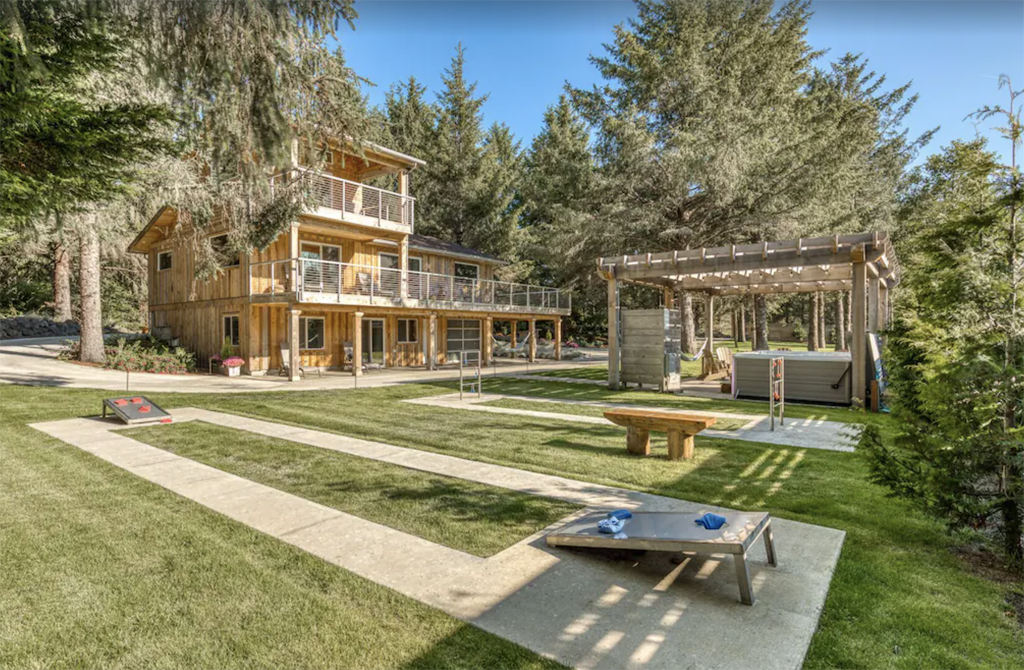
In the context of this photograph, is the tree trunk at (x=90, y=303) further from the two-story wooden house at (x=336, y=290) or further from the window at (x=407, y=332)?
the window at (x=407, y=332)

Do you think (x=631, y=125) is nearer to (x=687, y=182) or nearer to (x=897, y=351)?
(x=687, y=182)

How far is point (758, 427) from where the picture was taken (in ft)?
28.4

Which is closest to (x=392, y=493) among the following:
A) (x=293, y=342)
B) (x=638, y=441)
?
(x=638, y=441)

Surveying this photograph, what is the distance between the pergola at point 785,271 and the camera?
1052cm

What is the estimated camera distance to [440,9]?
725 cm

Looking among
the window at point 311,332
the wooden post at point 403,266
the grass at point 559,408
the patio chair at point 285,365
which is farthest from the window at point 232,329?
the grass at point 559,408

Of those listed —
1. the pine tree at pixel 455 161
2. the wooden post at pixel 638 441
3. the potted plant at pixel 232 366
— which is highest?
the pine tree at pixel 455 161

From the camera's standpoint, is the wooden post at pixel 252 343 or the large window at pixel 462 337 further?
the large window at pixel 462 337

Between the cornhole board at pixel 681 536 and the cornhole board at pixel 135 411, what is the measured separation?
8159 millimetres

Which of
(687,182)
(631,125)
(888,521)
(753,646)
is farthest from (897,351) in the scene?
(631,125)

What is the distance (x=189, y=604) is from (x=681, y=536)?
301 centimetres

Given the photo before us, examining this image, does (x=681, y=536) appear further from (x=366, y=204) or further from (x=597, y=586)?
(x=366, y=204)

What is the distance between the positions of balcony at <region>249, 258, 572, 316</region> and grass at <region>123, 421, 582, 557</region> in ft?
29.6

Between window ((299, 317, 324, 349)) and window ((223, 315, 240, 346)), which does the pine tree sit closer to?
window ((299, 317, 324, 349))
